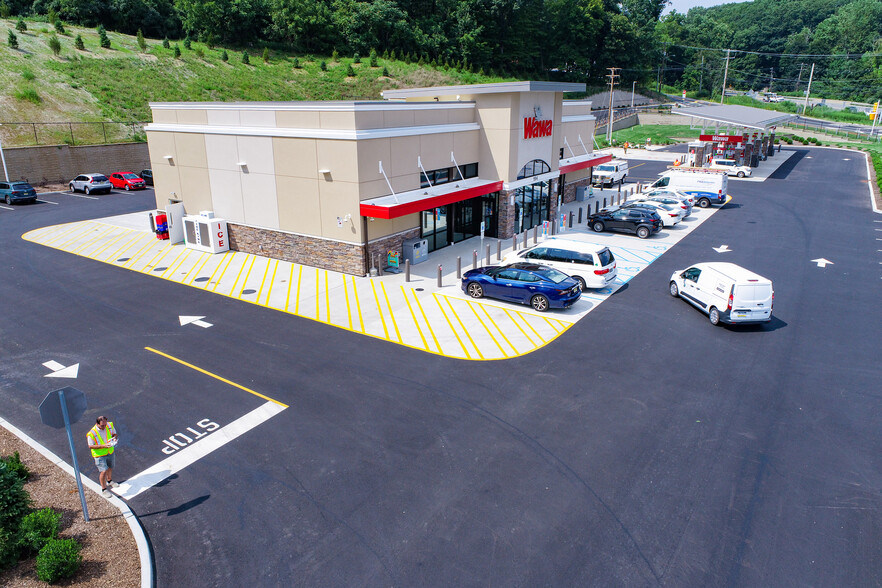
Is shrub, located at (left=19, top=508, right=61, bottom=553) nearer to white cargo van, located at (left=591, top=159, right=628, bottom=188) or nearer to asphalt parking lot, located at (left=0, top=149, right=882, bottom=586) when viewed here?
asphalt parking lot, located at (left=0, top=149, right=882, bottom=586)

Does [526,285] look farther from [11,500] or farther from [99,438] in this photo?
[11,500]

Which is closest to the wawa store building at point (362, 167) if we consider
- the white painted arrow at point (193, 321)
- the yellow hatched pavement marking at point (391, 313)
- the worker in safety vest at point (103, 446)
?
the yellow hatched pavement marking at point (391, 313)

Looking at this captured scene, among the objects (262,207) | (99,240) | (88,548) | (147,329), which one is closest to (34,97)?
(99,240)

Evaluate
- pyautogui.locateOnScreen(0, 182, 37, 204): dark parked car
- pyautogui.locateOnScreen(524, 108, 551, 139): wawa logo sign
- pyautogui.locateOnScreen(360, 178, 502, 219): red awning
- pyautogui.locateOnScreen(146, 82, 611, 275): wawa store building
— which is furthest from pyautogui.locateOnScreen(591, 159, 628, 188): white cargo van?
pyautogui.locateOnScreen(0, 182, 37, 204): dark parked car

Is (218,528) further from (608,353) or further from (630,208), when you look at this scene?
(630,208)

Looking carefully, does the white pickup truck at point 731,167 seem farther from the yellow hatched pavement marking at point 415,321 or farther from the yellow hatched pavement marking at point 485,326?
the yellow hatched pavement marking at point 415,321

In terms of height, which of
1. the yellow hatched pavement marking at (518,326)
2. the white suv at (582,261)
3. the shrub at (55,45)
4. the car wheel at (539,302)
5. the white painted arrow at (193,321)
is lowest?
the white painted arrow at (193,321)
